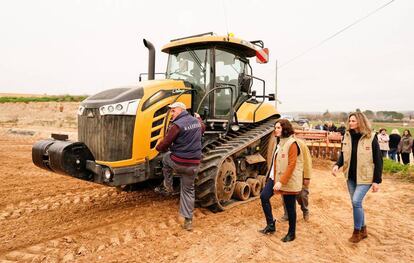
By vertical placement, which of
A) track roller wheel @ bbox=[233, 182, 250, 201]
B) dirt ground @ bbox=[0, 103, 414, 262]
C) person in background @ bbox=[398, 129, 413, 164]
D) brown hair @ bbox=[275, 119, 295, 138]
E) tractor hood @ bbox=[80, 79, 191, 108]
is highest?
tractor hood @ bbox=[80, 79, 191, 108]

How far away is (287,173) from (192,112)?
8.00 ft

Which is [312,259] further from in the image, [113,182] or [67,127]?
[67,127]

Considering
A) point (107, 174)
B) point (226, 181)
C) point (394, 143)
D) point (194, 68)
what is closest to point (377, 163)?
point (226, 181)

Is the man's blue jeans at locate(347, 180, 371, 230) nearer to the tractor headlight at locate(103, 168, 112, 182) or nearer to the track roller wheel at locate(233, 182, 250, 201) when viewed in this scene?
the track roller wheel at locate(233, 182, 250, 201)

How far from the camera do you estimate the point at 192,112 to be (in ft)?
20.0

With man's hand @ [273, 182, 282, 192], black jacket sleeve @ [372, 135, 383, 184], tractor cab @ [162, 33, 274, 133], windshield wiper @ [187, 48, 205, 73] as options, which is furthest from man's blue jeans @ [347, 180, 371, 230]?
windshield wiper @ [187, 48, 205, 73]

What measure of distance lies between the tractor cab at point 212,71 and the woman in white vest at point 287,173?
1.78 meters

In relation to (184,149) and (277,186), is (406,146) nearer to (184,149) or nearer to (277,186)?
(277,186)

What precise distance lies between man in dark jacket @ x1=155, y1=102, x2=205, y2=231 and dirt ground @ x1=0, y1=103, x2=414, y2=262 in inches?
17.8

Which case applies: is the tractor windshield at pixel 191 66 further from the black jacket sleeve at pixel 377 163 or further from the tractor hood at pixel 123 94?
the black jacket sleeve at pixel 377 163

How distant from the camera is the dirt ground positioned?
4008 millimetres

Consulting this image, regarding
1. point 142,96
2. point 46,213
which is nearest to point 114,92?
point 142,96

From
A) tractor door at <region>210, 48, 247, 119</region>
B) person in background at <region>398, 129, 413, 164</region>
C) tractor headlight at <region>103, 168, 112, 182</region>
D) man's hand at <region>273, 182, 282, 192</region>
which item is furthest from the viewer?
person in background at <region>398, 129, 413, 164</region>

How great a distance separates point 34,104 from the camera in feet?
96.7
